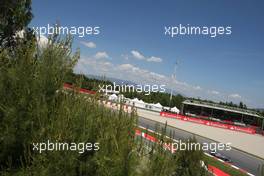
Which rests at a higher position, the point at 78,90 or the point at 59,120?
the point at 78,90

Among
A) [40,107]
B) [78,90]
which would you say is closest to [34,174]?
[40,107]

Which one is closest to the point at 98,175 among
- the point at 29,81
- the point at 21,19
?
the point at 29,81

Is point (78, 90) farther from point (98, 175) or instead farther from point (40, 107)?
point (98, 175)

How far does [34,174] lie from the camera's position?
18.4 feet

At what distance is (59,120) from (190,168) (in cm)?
469

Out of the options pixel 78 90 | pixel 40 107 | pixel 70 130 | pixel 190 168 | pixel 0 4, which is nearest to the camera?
pixel 70 130

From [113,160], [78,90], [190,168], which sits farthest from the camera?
[190,168]

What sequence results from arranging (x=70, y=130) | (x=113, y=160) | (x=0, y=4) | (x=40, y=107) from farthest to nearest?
(x=0, y=4) → (x=40, y=107) → (x=70, y=130) → (x=113, y=160)

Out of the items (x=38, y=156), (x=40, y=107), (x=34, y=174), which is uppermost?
(x=40, y=107)

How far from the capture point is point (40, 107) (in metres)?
6.52

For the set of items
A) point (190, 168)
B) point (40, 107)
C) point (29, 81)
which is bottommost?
point (190, 168)

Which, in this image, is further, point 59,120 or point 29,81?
point 29,81

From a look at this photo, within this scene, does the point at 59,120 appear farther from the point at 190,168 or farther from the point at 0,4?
the point at 0,4

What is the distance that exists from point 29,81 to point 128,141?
300cm
